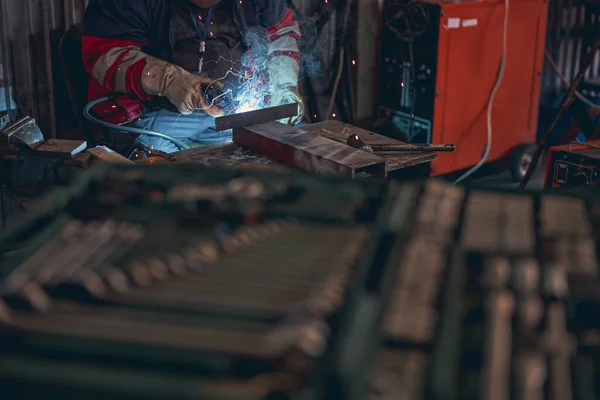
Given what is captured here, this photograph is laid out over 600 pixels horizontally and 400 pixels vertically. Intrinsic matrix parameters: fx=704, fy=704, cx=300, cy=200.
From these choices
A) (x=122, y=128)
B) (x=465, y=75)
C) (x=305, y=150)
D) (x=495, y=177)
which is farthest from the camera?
(x=495, y=177)

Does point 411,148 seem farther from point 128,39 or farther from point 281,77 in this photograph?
point 128,39

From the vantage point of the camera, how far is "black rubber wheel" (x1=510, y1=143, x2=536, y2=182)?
15.5 feet

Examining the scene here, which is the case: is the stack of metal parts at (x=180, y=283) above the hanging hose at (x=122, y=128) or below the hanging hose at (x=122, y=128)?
above

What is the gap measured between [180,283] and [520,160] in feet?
14.0

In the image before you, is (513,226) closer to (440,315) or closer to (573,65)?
(440,315)

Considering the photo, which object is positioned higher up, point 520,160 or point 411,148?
point 411,148

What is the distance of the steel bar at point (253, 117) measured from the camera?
114 inches

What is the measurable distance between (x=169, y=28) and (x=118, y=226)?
3031 mm

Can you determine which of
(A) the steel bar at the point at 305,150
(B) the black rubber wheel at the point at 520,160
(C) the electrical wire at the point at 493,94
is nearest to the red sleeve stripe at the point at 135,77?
(A) the steel bar at the point at 305,150

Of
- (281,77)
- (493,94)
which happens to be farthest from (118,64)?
(493,94)

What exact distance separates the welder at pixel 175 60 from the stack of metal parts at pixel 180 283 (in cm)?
256

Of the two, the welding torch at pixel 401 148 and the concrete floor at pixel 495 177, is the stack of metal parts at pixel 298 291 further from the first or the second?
the concrete floor at pixel 495 177

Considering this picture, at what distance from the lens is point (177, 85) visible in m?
3.51

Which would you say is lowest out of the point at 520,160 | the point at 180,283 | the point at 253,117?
the point at 520,160
